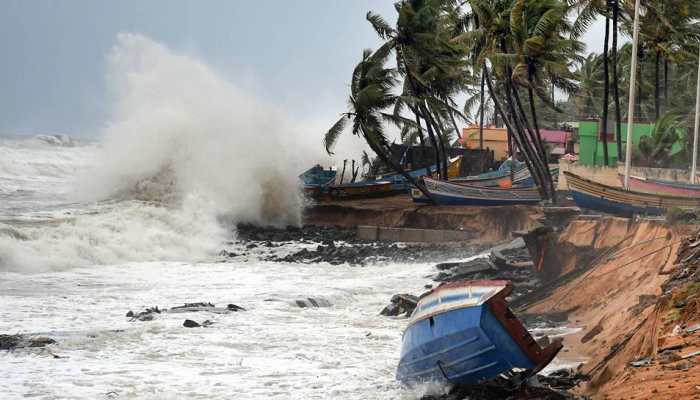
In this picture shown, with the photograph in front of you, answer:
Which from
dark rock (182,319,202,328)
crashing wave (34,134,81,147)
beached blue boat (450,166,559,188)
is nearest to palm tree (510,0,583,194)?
beached blue boat (450,166,559,188)

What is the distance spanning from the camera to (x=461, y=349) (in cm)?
1148

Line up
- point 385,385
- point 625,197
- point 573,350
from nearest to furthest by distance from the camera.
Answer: point 385,385, point 573,350, point 625,197

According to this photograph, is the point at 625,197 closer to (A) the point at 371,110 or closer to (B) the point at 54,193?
(A) the point at 371,110

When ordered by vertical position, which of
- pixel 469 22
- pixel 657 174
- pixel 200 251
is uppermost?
pixel 469 22

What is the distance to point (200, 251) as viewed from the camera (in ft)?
103

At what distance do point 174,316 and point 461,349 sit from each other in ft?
26.0

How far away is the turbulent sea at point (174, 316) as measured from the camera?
13.2m

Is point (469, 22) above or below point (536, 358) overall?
above

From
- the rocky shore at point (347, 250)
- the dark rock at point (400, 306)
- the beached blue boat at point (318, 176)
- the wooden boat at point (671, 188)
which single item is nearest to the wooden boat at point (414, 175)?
the beached blue boat at point (318, 176)

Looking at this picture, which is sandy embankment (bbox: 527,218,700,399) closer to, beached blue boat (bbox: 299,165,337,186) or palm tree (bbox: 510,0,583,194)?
palm tree (bbox: 510,0,583,194)

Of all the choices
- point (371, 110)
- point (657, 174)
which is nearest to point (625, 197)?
point (657, 174)

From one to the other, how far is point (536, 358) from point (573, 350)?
3.15 m

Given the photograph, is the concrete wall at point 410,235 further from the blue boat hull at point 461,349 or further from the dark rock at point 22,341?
the blue boat hull at point 461,349

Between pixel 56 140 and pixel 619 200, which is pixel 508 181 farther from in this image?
pixel 56 140
